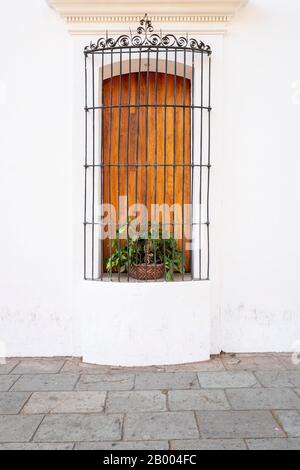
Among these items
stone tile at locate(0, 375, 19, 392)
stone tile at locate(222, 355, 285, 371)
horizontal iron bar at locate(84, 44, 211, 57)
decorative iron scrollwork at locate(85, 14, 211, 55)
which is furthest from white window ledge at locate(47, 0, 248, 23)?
stone tile at locate(0, 375, 19, 392)

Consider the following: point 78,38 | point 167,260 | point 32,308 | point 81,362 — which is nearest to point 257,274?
point 167,260

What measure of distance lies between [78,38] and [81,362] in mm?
3493

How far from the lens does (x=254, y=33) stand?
5.16 m

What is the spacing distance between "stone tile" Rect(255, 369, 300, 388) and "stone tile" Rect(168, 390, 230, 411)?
0.53 meters

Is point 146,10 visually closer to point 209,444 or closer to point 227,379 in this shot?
point 227,379

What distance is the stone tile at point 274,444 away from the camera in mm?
3305

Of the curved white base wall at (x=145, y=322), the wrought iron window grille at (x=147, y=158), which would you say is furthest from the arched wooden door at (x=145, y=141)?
the curved white base wall at (x=145, y=322)

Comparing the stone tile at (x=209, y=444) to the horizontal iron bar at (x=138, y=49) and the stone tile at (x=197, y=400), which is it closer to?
the stone tile at (x=197, y=400)

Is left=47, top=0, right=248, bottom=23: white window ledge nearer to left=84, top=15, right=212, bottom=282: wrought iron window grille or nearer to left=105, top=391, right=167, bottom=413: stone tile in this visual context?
left=84, top=15, right=212, bottom=282: wrought iron window grille

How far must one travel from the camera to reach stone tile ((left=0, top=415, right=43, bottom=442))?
3.48 meters

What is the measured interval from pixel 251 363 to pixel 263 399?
3.02 feet

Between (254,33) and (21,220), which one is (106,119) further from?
(254,33)

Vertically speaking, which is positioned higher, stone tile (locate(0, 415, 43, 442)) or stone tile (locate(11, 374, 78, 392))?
stone tile (locate(11, 374, 78, 392))

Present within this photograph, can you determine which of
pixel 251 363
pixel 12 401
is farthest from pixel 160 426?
pixel 251 363
